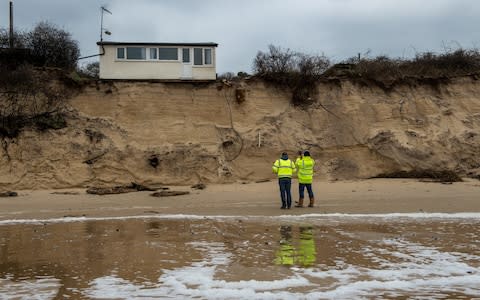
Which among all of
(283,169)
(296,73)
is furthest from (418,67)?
(283,169)

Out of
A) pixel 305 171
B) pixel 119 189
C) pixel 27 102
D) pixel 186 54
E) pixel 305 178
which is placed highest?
pixel 186 54

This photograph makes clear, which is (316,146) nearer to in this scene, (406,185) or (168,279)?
(406,185)

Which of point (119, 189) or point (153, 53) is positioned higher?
point (153, 53)

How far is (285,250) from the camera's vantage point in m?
10.1

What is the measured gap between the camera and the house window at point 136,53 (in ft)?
82.6

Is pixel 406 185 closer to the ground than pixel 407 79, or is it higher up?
closer to the ground

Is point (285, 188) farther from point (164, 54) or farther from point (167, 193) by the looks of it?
point (164, 54)

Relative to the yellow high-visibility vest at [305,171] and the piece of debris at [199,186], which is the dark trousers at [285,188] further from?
the piece of debris at [199,186]

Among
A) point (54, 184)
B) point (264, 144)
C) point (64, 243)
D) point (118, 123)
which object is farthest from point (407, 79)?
point (64, 243)

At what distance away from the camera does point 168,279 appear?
8000mm

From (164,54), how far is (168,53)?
0.19 metres

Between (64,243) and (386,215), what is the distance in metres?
8.63

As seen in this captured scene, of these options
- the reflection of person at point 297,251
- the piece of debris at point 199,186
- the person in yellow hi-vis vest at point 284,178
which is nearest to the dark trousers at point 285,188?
the person in yellow hi-vis vest at point 284,178

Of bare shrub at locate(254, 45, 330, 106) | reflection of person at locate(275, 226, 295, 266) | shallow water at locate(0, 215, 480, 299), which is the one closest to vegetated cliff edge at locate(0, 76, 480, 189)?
bare shrub at locate(254, 45, 330, 106)
